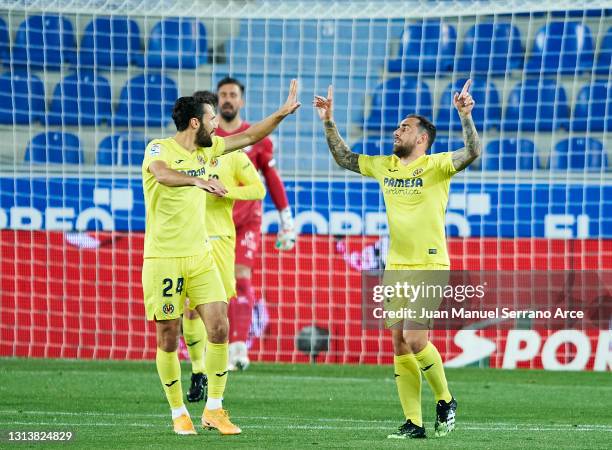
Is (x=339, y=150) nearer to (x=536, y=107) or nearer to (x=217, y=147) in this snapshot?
(x=217, y=147)

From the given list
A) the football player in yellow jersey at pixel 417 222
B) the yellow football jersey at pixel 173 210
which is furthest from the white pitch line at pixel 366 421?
the yellow football jersey at pixel 173 210

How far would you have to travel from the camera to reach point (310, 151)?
50.1ft

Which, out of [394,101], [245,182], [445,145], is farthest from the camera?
[394,101]

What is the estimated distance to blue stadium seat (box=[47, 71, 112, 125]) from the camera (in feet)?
47.0

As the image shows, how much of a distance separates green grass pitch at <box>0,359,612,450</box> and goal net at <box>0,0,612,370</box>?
55cm

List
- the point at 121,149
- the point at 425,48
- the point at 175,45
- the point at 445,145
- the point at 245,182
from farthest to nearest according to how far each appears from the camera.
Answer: the point at 175,45 < the point at 425,48 < the point at 121,149 < the point at 445,145 < the point at 245,182

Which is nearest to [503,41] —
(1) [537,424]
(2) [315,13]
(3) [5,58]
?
(2) [315,13]

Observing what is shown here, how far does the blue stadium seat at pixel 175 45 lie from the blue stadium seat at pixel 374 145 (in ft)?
7.02

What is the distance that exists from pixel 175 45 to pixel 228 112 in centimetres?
632

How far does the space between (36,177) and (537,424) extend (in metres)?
7.10

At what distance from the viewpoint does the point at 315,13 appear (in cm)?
1341

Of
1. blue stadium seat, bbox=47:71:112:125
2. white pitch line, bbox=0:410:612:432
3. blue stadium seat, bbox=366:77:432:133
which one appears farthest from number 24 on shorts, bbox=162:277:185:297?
blue stadium seat, bbox=366:77:432:133

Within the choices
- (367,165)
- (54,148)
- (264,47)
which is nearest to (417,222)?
(367,165)

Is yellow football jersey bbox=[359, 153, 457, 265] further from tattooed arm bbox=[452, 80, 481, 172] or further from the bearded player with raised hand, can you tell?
the bearded player with raised hand
